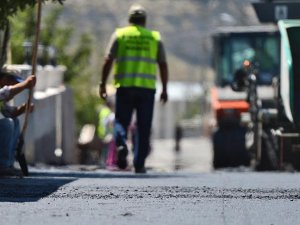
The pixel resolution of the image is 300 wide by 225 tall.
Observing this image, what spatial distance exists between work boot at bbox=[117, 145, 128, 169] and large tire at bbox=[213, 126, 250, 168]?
571 cm

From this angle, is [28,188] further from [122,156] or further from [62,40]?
[62,40]

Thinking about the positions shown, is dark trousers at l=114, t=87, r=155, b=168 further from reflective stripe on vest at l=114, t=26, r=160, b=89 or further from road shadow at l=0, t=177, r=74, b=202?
road shadow at l=0, t=177, r=74, b=202

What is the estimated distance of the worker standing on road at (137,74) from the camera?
604 inches

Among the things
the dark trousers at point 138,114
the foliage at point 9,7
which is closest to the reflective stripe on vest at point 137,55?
the dark trousers at point 138,114

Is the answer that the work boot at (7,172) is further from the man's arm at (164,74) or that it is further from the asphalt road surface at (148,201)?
the man's arm at (164,74)

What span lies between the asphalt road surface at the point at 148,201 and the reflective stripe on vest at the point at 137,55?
2.40 metres

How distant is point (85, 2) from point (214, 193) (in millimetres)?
102801

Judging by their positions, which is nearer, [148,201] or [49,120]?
[148,201]

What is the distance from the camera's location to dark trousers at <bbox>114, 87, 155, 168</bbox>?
50.3ft

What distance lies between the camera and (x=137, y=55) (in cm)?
1541

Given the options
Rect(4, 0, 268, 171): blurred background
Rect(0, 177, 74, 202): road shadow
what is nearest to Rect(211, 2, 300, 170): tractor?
Rect(4, 0, 268, 171): blurred background

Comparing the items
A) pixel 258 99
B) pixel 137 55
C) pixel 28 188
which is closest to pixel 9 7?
pixel 137 55

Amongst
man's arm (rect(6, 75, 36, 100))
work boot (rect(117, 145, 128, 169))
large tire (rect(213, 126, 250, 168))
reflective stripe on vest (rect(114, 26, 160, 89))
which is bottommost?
large tire (rect(213, 126, 250, 168))

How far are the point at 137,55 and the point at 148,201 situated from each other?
5.40m
